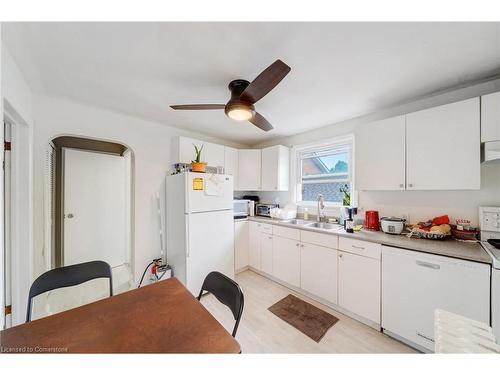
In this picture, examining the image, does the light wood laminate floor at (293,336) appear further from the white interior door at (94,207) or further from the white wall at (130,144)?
the white interior door at (94,207)

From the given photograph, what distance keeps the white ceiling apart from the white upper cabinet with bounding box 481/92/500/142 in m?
0.25

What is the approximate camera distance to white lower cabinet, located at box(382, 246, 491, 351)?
1.25m

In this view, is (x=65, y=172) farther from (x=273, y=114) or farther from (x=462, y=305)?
(x=462, y=305)

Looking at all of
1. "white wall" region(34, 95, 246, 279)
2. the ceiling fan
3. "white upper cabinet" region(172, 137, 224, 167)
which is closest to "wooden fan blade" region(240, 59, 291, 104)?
the ceiling fan

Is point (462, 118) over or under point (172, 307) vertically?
over

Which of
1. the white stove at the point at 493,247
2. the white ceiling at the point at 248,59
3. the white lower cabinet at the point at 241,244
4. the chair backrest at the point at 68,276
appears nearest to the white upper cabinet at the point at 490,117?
the white ceiling at the point at 248,59

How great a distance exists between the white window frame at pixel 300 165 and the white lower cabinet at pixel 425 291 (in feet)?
3.62

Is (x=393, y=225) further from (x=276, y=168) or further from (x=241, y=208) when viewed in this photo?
(x=241, y=208)

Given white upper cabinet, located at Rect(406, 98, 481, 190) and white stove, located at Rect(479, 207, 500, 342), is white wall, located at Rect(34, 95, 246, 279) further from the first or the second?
white stove, located at Rect(479, 207, 500, 342)

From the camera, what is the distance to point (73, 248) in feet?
8.99

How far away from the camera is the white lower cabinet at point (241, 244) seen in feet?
9.20
